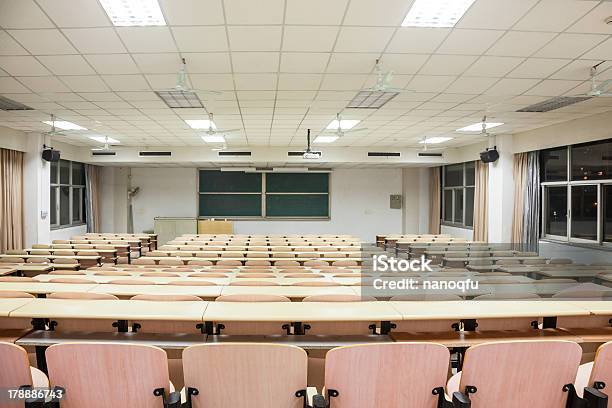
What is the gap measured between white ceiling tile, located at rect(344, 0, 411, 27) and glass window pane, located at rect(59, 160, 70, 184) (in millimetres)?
12259

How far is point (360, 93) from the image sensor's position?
20.5ft

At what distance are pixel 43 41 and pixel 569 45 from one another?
5.55m

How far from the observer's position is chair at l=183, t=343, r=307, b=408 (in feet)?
6.59

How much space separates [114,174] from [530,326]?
14984 mm

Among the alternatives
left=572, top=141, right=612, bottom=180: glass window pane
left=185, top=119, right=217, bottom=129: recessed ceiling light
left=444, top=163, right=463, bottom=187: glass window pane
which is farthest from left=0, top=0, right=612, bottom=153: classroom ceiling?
left=444, top=163, right=463, bottom=187: glass window pane

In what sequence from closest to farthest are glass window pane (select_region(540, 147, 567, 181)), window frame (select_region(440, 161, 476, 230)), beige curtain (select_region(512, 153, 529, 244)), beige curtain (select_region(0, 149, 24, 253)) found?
glass window pane (select_region(540, 147, 567, 181))
beige curtain (select_region(0, 149, 24, 253))
beige curtain (select_region(512, 153, 529, 244))
window frame (select_region(440, 161, 476, 230))

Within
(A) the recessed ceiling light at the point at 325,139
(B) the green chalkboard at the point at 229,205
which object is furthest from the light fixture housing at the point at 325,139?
(B) the green chalkboard at the point at 229,205

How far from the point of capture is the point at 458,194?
46.6 feet

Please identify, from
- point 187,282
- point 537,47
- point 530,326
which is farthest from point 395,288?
point 537,47

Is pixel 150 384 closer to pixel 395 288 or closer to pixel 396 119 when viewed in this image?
pixel 395 288

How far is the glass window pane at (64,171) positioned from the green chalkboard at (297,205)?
22.1 ft

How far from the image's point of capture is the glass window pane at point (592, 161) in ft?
27.0

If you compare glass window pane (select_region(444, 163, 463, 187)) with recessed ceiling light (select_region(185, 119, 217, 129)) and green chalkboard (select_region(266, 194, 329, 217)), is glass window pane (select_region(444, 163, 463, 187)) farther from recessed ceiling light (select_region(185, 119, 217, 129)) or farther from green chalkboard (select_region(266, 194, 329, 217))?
recessed ceiling light (select_region(185, 119, 217, 129))

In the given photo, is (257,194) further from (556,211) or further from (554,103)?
(554,103)
